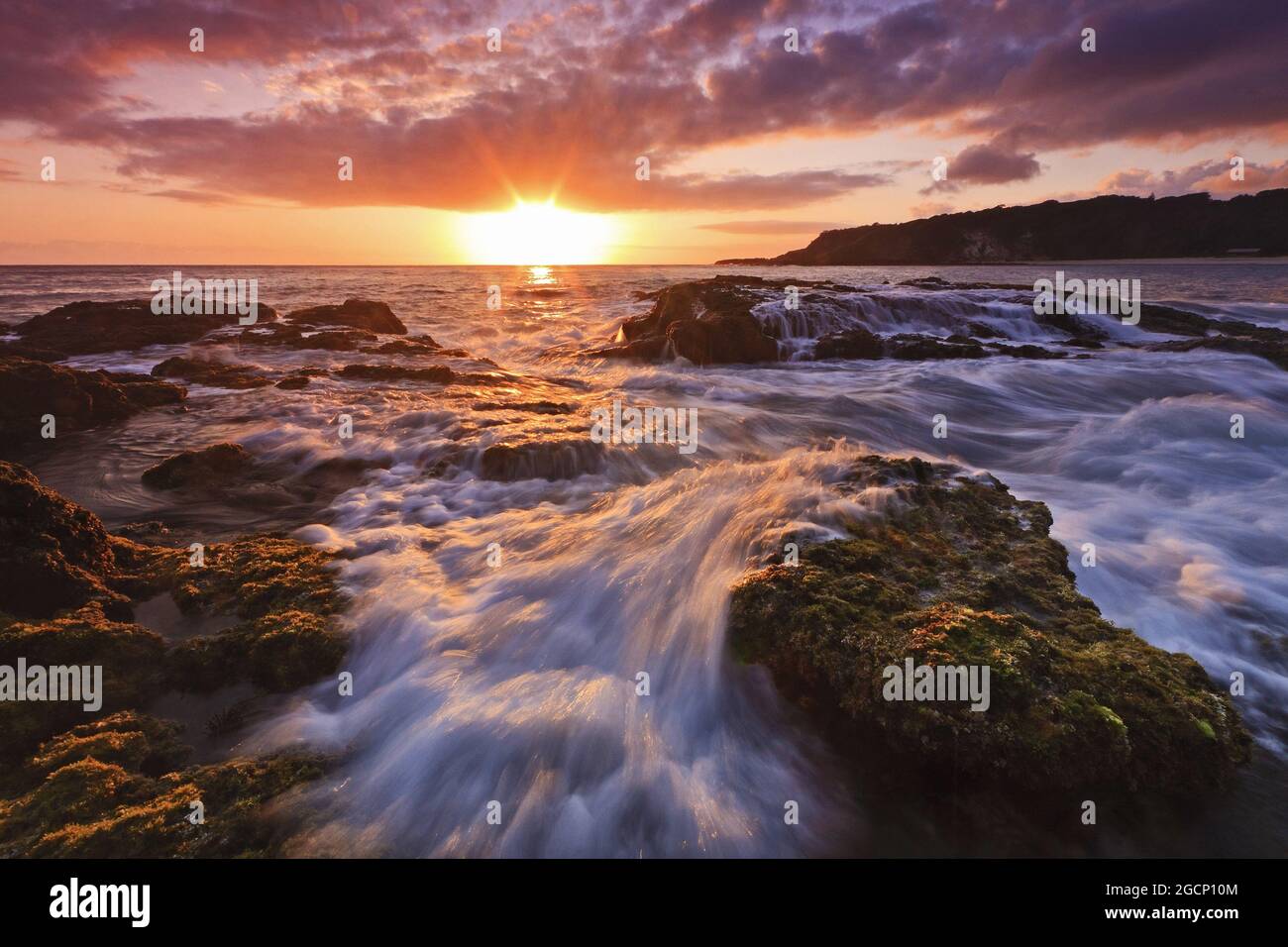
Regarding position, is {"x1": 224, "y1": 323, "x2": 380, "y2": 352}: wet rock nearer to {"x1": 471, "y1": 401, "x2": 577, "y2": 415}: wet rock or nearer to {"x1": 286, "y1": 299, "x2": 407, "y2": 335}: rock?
{"x1": 286, "y1": 299, "x2": 407, "y2": 335}: rock

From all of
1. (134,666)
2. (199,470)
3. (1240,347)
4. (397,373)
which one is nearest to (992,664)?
(134,666)

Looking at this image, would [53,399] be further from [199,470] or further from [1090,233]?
[1090,233]

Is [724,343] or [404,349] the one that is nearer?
[724,343]

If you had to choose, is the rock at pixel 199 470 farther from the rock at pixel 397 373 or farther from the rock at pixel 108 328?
the rock at pixel 108 328

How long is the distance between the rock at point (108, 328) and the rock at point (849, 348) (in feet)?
75.1

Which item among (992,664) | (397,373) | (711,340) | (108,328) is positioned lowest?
(992,664)

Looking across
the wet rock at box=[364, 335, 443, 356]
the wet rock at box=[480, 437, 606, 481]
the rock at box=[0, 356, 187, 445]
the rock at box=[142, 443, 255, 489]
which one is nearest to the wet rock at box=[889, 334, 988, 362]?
the wet rock at box=[480, 437, 606, 481]

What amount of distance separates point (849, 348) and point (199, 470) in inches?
699

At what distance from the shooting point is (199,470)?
806 cm

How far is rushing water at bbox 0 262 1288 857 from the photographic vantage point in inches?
135

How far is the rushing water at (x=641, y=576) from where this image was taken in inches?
135
